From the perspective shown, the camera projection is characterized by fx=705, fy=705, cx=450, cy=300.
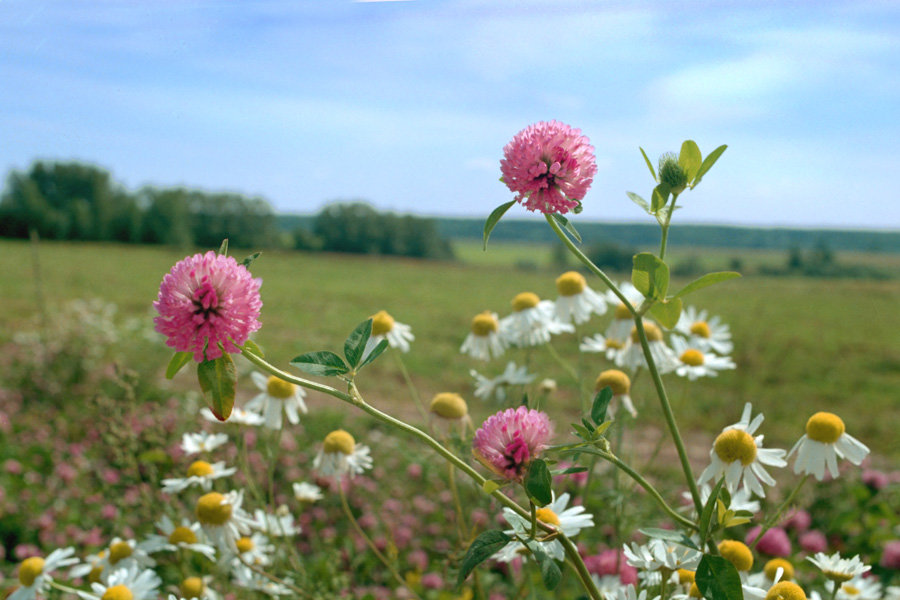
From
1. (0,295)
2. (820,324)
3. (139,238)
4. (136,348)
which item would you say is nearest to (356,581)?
(136,348)

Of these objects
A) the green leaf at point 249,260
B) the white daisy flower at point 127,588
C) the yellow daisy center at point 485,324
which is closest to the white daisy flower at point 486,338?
the yellow daisy center at point 485,324

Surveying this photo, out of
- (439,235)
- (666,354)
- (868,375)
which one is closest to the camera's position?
(666,354)

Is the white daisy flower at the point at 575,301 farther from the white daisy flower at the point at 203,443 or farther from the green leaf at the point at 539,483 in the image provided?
the green leaf at the point at 539,483

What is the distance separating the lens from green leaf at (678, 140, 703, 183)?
0.74 meters

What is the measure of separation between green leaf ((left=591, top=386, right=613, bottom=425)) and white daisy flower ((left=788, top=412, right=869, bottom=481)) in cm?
53

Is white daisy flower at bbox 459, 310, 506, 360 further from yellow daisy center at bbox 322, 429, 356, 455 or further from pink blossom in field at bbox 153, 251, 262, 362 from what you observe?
pink blossom in field at bbox 153, 251, 262, 362

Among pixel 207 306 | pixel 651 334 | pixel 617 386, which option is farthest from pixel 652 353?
pixel 207 306

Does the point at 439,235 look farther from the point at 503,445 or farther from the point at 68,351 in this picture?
the point at 503,445

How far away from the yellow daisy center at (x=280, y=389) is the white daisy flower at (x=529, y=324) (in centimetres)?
50

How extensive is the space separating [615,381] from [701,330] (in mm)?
482

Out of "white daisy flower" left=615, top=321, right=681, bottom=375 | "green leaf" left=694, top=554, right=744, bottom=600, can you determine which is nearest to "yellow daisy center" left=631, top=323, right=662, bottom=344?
"white daisy flower" left=615, top=321, right=681, bottom=375

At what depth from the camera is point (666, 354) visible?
1.54m

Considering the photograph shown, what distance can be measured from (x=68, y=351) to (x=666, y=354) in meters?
3.97

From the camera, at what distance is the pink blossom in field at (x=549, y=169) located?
705 mm
